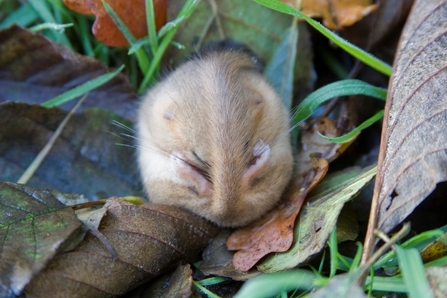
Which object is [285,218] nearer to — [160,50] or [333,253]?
[333,253]

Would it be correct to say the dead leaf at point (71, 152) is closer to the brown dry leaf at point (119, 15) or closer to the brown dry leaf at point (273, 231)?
the brown dry leaf at point (119, 15)

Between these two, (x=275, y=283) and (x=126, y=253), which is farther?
(x=126, y=253)

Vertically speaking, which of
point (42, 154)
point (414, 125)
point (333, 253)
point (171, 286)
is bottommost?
point (42, 154)

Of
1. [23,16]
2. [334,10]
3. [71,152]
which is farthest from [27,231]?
[334,10]

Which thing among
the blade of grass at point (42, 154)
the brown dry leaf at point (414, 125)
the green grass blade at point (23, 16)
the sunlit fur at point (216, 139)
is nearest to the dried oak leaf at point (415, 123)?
Answer: the brown dry leaf at point (414, 125)

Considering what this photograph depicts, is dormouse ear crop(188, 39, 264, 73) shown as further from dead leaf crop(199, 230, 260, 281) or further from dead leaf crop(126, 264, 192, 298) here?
dead leaf crop(126, 264, 192, 298)

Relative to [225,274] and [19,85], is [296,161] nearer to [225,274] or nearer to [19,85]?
[225,274]

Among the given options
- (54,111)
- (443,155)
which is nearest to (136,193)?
(54,111)
